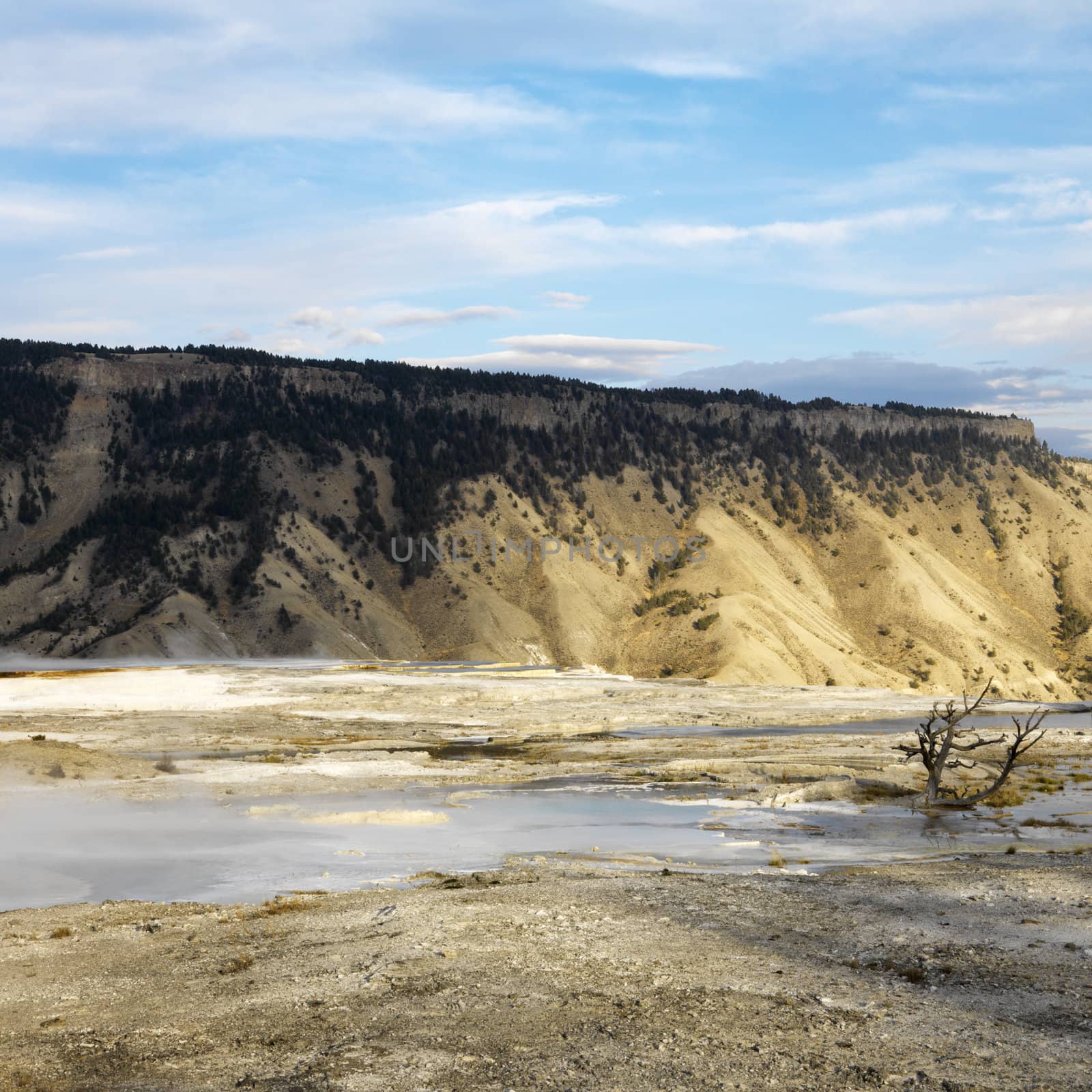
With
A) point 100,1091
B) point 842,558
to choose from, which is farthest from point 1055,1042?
point 842,558

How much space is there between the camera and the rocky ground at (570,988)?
11.1 meters

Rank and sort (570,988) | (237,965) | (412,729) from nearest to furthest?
(570,988), (237,965), (412,729)

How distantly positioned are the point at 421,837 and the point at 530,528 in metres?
86.0

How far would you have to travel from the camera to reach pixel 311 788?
32781 millimetres

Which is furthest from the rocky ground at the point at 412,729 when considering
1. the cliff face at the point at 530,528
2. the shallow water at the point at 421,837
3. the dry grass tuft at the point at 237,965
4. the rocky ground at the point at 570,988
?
the dry grass tuft at the point at 237,965

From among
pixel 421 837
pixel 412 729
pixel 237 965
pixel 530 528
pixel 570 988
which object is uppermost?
pixel 530 528

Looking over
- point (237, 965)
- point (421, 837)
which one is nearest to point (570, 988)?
point (237, 965)

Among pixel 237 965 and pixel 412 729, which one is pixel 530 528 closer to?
pixel 412 729

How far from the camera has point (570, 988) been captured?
13641mm

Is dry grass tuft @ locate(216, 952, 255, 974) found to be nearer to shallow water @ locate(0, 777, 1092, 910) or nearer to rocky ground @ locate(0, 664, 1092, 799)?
shallow water @ locate(0, 777, 1092, 910)

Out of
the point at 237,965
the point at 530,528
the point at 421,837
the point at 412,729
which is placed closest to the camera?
the point at 237,965

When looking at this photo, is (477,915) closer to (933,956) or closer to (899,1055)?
(933,956)

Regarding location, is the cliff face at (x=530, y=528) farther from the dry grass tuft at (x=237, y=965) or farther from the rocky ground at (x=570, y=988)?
the dry grass tuft at (x=237, y=965)

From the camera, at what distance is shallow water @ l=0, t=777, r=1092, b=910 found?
2208 centimetres
